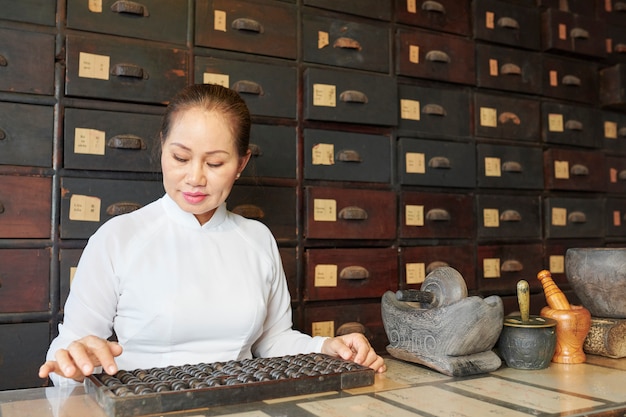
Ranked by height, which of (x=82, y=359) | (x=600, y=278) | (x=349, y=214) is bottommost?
(x=82, y=359)

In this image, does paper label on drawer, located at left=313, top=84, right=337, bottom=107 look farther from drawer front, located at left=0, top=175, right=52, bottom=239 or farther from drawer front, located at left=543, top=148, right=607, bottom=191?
drawer front, located at left=543, top=148, right=607, bottom=191

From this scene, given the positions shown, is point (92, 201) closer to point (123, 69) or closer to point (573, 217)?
point (123, 69)

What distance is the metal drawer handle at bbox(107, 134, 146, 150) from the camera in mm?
1999

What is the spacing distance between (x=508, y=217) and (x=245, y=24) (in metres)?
1.45

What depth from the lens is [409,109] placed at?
256 centimetres

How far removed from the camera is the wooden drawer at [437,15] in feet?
8.46

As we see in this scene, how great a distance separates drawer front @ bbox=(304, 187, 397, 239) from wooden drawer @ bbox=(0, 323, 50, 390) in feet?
3.22

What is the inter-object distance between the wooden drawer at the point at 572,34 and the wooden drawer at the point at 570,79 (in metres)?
0.06

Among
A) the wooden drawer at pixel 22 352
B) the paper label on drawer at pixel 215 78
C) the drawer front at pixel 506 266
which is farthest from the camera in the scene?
the drawer front at pixel 506 266

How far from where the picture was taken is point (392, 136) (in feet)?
8.26

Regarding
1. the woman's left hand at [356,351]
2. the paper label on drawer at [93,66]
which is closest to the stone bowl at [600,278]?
the woman's left hand at [356,351]

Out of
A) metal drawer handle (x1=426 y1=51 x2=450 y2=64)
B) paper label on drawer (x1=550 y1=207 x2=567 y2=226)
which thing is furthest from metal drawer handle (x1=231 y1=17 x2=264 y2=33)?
paper label on drawer (x1=550 y1=207 x2=567 y2=226)

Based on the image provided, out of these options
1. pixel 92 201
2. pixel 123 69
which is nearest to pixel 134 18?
pixel 123 69

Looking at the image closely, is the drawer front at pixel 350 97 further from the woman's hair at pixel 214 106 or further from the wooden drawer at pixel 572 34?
the wooden drawer at pixel 572 34
